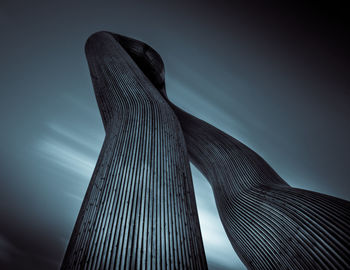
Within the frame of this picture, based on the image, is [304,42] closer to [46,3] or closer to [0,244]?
[46,3]

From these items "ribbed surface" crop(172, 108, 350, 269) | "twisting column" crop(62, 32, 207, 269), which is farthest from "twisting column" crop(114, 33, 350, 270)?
"twisting column" crop(62, 32, 207, 269)

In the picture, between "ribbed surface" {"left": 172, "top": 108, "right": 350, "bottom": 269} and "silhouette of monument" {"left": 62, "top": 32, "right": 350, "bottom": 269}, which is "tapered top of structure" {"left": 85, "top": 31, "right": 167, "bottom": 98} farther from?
"ribbed surface" {"left": 172, "top": 108, "right": 350, "bottom": 269}

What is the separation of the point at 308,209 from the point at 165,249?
1.45 meters

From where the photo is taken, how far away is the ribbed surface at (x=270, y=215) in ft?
6.11

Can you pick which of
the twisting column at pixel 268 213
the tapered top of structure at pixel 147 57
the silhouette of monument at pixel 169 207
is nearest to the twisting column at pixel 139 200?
the silhouette of monument at pixel 169 207

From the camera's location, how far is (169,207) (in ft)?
6.95

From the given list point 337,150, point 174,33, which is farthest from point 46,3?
point 337,150

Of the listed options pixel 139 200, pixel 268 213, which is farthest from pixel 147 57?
pixel 268 213

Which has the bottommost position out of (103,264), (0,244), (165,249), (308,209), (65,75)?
(103,264)

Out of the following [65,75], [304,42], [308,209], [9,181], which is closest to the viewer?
[308,209]

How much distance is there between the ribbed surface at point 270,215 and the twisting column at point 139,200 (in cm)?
84

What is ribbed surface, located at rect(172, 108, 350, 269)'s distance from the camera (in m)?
1.86

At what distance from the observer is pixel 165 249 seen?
1.83 meters

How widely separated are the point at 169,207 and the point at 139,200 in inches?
12.1
